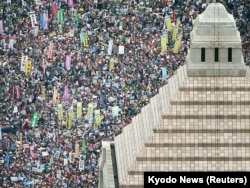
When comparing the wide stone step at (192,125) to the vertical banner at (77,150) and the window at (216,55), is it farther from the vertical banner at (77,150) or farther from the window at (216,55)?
the vertical banner at (77,150)

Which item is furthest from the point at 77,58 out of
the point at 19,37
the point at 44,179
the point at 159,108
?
the point at 159,108

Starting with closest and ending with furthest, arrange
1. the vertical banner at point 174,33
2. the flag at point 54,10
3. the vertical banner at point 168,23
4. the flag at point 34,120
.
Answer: the flag at point 34,120, the vertical banner at point 174,33, the vertical banner at point 168,23, the flag at point 54,10

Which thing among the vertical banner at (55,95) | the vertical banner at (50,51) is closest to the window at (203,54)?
the vertical banner at (55,95)

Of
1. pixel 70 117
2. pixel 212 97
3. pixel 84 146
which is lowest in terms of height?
pixel 84 146

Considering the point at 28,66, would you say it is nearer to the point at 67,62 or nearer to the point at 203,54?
the point at 67,62

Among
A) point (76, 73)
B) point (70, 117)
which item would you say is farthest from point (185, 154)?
point (76, 73)

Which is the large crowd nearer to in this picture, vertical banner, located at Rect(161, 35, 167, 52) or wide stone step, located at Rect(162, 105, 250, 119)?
vertical banner, located at Rect(161, 35, 167, 52)

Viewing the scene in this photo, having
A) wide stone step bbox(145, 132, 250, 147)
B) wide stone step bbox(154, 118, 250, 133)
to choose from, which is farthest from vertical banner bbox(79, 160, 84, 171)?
wide stone step bbox(154, 118, 250, 133)
